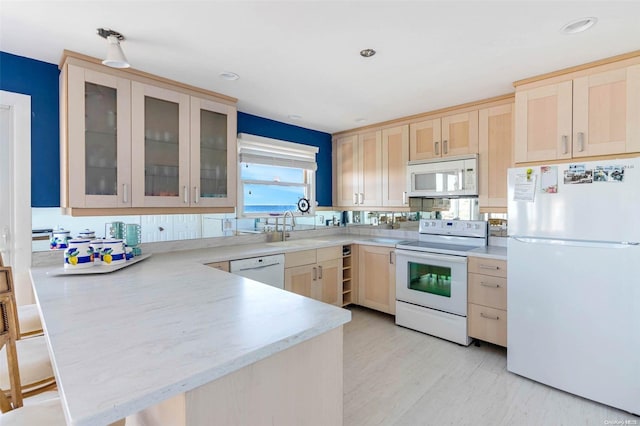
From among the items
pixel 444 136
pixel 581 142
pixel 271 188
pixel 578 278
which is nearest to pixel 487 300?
pixel 578 278

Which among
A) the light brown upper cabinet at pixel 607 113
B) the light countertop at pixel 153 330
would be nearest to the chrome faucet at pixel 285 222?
the light countertop at pixel 153 330

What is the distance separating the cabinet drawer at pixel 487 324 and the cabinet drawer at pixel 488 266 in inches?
12.3

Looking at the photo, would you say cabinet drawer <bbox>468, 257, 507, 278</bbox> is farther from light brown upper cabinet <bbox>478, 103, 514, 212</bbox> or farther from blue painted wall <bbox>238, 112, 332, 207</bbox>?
blue painted wall <bbox>238, 112, 332, 207</bbox>

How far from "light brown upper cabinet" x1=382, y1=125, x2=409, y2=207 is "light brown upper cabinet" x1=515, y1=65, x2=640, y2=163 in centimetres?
127

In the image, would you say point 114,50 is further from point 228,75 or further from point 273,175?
point 273,175

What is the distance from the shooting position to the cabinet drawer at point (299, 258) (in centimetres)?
311

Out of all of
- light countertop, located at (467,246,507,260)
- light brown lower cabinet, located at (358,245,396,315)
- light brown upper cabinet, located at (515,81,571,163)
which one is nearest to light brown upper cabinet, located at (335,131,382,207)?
light brown lower cabinet, located at (358,245,396,315)

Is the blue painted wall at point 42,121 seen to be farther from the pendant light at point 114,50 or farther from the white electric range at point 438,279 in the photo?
the white electric range at point 438,279

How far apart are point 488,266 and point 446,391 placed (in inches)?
43.8

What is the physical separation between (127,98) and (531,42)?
2810 mm

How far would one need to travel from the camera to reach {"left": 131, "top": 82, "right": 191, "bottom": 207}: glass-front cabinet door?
94.5 inches

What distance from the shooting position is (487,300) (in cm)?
275

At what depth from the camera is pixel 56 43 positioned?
6.49 ft

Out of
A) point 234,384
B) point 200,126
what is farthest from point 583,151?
point 200,126
